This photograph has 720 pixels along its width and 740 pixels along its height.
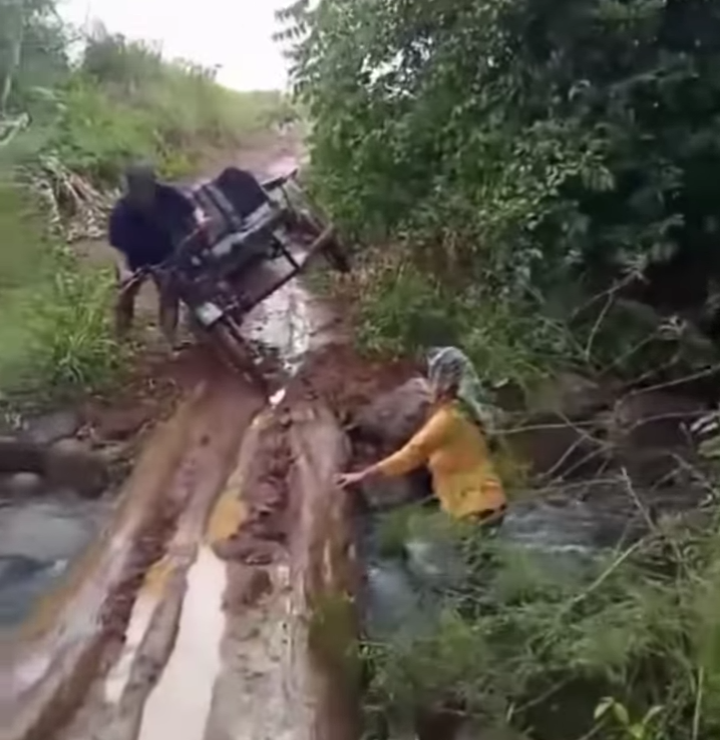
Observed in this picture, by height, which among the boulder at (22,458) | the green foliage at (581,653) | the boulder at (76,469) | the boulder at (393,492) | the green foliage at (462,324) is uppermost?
the boulder at (22,458)

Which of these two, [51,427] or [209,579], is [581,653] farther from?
[51,427]

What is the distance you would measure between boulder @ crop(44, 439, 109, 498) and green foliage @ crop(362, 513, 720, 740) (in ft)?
10.2

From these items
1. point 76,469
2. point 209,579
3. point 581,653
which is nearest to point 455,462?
point 209,579

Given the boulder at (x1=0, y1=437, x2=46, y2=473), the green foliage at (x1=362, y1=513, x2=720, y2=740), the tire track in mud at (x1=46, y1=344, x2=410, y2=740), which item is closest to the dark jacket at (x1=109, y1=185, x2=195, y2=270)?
the boulder at (x1=0, y1=437, x2=46, y2=473)

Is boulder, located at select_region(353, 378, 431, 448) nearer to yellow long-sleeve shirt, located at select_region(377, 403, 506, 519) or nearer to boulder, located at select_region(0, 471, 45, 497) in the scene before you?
yellow long-sleeve shirt, located at select_region(377, 403, 506, 519)

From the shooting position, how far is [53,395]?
8953 millimetres

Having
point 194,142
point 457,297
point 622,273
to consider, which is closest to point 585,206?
point 622,273

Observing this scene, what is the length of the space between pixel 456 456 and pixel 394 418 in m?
1.80

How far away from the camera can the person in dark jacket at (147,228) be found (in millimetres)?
9992

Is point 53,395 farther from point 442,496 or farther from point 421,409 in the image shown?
point 442,496

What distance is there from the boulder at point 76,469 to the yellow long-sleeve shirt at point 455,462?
6.95 feet

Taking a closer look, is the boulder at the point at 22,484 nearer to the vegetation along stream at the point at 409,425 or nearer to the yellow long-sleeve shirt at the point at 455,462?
the vegetation along stream at the point at 409,425

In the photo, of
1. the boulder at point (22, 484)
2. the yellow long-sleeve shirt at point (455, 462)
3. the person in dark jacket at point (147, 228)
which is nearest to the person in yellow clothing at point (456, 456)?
the yellow long-sleeve shirt at point (455, 462)

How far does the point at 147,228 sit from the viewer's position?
1002 cm
